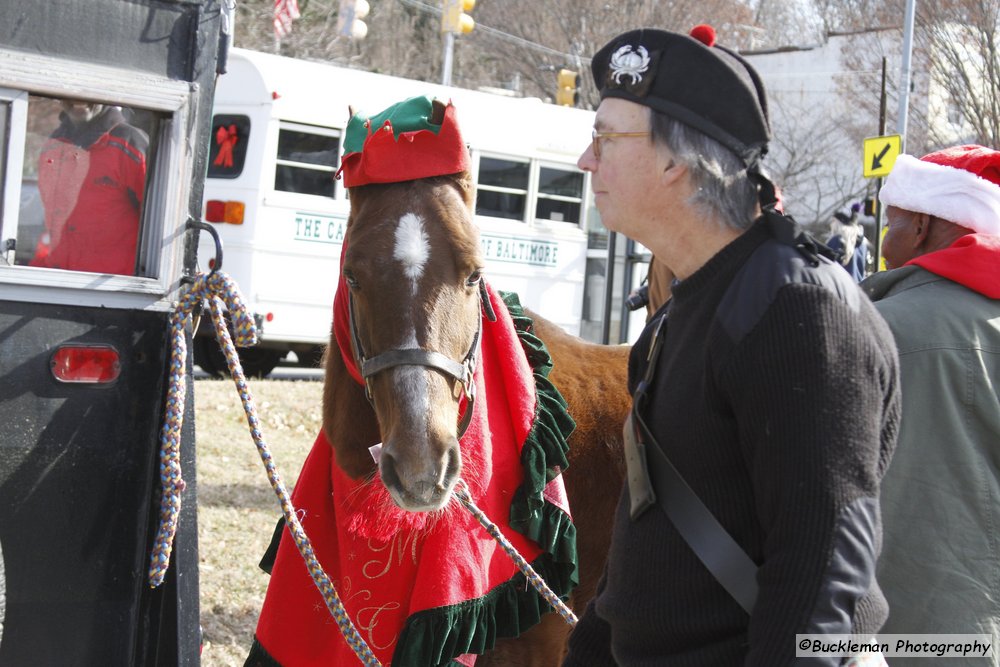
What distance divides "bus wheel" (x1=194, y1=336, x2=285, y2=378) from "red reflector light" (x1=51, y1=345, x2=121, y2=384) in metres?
9.24

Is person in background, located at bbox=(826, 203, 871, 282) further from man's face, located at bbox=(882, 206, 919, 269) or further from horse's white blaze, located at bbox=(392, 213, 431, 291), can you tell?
horse's white blaze, located at bbox=(392, 213, 431, 291)

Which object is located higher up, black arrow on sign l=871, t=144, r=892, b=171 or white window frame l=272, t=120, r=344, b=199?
black arrow on sign l=871, t=144, r=892, b=171

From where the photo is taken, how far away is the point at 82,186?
291 cm

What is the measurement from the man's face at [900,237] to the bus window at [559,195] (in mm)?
10528

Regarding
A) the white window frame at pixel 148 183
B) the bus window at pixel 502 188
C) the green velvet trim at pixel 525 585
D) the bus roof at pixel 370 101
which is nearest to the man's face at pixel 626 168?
the green velvet trim at pixel 525 585

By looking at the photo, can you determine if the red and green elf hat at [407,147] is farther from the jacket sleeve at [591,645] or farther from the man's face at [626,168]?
the jacket sleeve at [591,645]

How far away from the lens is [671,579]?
1.75m

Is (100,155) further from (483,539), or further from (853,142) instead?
(853,142)

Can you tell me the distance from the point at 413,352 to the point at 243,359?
10.4m

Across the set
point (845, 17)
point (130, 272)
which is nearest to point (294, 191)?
point (130, 272)

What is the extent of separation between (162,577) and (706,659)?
5.98ft

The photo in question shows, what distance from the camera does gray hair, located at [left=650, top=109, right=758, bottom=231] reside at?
180 cm

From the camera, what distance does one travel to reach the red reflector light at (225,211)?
12.0m

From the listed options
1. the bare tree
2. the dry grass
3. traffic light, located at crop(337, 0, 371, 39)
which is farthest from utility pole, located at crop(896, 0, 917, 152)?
the dry grass
